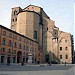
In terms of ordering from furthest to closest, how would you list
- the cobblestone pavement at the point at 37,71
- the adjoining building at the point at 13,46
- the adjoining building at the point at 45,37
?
the adjoining building at the point at 45,37, the adjoining building at the point at 13,46, the cobblestone pavement at the point at 37,71

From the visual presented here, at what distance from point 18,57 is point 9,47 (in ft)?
31.9

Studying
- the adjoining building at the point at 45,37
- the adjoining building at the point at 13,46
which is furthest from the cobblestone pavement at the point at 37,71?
the adjoining building at the point at 45,37

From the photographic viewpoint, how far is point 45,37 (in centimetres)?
8238

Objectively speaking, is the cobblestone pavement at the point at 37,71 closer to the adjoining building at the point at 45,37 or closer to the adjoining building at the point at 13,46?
the adjoining building at the point at 13,46

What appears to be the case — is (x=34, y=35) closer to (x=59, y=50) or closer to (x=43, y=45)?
(x=43, y=45)

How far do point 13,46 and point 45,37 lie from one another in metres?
32.0

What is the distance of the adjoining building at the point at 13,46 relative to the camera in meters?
46.8

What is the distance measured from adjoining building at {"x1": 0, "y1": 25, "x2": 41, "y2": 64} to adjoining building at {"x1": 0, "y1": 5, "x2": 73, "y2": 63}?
10.8 meters

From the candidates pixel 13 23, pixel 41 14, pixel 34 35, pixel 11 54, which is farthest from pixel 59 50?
pixel 11 54

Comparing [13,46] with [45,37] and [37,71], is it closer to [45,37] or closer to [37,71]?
[45,37]

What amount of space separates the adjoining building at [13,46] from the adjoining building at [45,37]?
35.6ft

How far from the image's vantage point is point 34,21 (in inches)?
3095

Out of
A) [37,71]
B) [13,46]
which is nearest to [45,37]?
[13,46]

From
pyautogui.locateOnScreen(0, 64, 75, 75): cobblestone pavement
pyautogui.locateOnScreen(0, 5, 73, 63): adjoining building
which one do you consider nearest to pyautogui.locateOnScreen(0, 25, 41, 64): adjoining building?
pyautogui.locateOnScreen(0, 5, 73, 63): adjoining building
